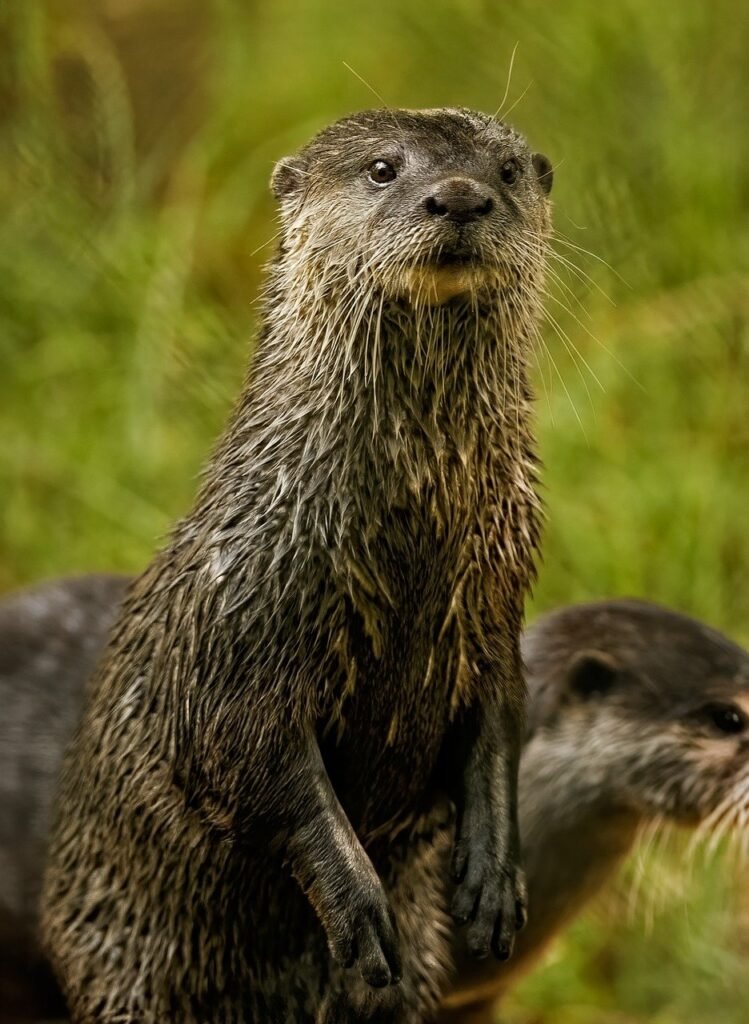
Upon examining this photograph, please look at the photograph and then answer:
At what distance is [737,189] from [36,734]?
9.12 feet

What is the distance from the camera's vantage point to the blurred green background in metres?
4.37

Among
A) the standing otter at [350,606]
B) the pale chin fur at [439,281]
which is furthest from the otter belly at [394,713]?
the pale chin fur at [439,281]

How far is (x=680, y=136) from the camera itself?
16.4ft

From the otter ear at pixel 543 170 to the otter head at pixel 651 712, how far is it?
3.33 ft

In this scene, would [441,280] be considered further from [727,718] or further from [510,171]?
[727,718]

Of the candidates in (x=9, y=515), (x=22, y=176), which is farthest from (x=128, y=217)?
(x=9, y=515)

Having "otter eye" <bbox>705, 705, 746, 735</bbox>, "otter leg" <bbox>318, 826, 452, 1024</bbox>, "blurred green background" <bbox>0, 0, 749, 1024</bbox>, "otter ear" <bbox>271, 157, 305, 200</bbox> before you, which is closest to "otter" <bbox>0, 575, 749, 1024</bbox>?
"otter eye" <bbox>705, 705, 746, 735</bbox>

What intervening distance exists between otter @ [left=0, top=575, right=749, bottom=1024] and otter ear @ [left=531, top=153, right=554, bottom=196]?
102 cm

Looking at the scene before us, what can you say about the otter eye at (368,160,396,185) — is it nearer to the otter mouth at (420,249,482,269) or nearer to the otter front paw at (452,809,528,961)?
the otter mouth at (420,249,482,269)

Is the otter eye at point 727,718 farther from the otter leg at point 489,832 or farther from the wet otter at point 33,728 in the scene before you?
the wet otter at point 33,728

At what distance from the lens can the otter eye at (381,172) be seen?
2266 mm

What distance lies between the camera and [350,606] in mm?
2291

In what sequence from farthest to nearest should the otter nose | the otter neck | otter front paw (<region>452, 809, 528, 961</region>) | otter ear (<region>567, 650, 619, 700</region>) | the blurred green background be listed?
the blurred green background < otter ear (<region>567, 650, 619, 700</region>) < otter front paw (<region>452, 809, 528, 961</region>) < the otter neck < the otter nose

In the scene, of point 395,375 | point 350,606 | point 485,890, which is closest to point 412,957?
point 485,890
